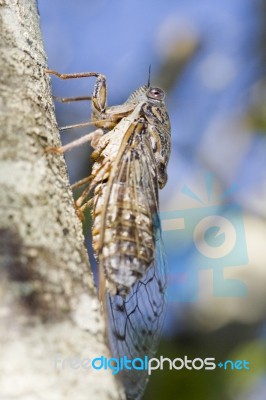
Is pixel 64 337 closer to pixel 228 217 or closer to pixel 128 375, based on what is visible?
pixel 128 375

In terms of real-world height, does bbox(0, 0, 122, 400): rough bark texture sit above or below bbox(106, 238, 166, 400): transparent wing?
above

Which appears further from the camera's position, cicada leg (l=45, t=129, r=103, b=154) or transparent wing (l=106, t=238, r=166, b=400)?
transparent wing (l=106, t=238, r=166, b=400)

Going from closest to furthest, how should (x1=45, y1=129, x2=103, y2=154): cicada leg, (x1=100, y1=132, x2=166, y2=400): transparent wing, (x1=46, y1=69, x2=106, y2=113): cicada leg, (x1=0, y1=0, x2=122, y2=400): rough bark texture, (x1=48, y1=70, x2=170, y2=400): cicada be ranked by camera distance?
(x1=0, y1=0, x2=122, y2=400): rough bark texture, (x1=45, y1=129, x2=103, y2=154): cicada leg, (x1=48, y1=70, x2=170, y2=400): cicada, (x1=100, y1=132, x2=166, y2=400): transparent wing, (x1=46, y1=69, x2=106, y2=113): cicada leg

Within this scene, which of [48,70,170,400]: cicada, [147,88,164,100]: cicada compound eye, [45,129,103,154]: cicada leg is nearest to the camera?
[45,129,103,154]: cicada leg

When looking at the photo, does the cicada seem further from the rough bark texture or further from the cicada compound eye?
the rough bark texture

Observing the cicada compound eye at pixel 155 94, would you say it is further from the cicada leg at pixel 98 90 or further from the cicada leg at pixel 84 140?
the cicada leg at pixel 84 140

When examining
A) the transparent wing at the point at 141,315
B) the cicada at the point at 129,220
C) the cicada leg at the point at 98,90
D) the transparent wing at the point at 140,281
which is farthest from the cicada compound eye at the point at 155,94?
the transparent wing at the point at 141,315

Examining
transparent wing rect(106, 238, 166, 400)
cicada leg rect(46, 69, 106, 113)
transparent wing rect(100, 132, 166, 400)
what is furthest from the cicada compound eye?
transparent wing rect(106, 238, 166, 400)

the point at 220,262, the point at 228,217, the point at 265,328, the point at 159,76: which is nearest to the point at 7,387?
the point at 220,262

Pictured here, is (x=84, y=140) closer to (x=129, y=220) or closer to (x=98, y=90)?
(x=129, y=220)
